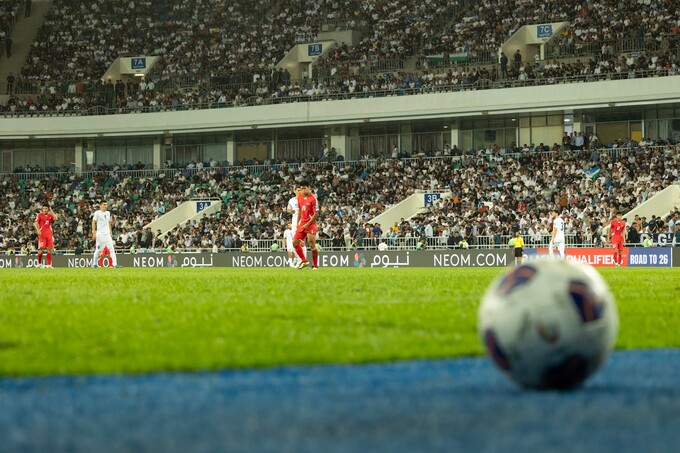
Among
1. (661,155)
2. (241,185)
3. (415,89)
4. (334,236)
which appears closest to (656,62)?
(661,155)

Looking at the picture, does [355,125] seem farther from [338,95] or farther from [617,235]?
[617,235]

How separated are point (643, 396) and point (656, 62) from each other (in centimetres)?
5164

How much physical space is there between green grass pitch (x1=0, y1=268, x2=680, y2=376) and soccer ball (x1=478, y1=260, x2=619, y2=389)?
2274mm

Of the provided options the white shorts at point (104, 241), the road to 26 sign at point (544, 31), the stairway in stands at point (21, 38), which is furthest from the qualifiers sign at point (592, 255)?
the stairway in stands at point (21, 38)

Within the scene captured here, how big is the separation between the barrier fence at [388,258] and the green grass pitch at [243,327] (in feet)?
79.4

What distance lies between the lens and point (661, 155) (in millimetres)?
49000

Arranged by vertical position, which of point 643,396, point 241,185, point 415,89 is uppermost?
point 415,89

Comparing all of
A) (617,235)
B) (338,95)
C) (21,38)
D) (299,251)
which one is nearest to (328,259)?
(617,235)

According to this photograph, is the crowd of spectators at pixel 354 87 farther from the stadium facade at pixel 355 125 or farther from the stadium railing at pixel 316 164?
the stadium railing at pixel 316 164

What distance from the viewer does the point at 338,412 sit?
17.3 feet

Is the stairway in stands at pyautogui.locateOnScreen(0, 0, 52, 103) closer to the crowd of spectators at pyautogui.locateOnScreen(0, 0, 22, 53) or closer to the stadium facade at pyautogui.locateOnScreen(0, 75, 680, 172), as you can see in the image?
the crowd of spectators at pyautogui.locateOnScreen(0, 0, 22, 53)

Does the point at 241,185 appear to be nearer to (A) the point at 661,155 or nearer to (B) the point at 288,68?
(B) the point at 288,68

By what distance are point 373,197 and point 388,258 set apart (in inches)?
436

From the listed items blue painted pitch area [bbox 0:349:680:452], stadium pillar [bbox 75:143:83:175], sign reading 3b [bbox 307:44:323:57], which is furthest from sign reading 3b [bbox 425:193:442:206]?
blue painted pitch area [bbox 0:349:680:452]
